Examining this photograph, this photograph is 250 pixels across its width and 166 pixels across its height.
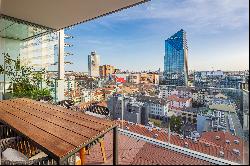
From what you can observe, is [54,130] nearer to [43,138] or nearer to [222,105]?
[43,138]

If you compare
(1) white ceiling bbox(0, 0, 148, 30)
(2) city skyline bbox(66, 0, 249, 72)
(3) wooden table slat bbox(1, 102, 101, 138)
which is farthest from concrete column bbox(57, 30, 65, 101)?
(3) wooden table slat bbox(1, 102, 101, 138)

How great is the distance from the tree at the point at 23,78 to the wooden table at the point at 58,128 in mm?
3082

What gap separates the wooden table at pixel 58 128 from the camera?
62.1 inches

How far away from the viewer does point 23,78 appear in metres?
6.01

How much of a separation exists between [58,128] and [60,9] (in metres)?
3.43

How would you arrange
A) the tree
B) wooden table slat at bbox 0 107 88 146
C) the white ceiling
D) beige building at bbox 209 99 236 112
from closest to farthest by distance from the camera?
wooden table slat at bbox 0 107 88 146 < beige building at bbox 209 99 236 112 < the white ceiling < the tree

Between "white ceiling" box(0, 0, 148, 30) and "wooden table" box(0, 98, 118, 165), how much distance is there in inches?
95.1

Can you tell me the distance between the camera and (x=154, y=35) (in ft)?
48.1

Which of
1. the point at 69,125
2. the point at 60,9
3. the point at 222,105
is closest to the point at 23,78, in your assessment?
the point at 60,9

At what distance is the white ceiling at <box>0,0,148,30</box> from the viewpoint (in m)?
4.01

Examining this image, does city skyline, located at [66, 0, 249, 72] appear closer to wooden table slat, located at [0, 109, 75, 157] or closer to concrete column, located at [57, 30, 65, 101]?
concrete column, located at [57, 30, 65, 101]

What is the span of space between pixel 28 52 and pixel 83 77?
4.22 meters

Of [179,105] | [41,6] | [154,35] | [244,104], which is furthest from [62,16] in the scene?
[154,35]

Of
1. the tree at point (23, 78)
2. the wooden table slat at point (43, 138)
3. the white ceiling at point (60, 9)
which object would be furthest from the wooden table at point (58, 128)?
the tree at point (23, 78)
